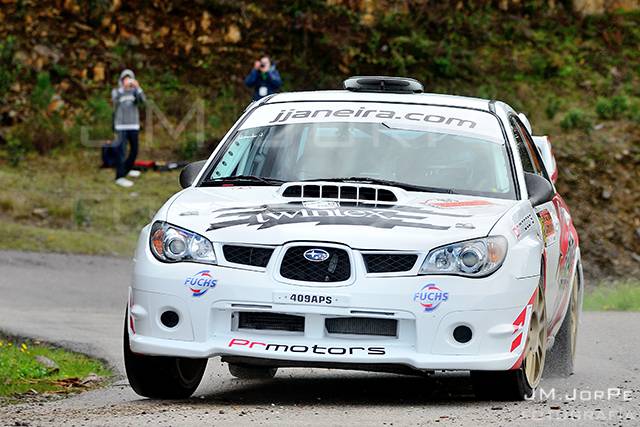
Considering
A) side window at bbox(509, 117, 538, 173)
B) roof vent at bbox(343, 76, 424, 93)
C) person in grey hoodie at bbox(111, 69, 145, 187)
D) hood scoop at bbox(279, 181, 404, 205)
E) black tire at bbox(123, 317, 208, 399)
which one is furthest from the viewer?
person in grey hoodie at bbox(111, 69, 145, 187)

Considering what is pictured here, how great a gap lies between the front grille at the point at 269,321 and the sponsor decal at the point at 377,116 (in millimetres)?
1944

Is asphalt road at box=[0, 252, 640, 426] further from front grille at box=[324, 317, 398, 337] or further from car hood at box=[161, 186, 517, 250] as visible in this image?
car hood at box=[161, 186, 517, 250]

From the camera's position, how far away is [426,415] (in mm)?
7750

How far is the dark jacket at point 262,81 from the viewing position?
27.4 m

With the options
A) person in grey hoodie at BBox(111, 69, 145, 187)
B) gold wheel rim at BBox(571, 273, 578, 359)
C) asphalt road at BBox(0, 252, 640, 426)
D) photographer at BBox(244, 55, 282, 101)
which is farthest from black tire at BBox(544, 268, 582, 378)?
photographer at BBox(244, 55, 282, 101)

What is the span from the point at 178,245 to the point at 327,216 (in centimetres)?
76

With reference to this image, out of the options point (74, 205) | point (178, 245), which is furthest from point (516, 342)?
point (74, 205)

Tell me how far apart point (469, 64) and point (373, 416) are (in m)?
24.4

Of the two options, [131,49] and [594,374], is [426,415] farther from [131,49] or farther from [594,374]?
[131,49]

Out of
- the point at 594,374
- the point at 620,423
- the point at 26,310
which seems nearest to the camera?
the point at 620,423

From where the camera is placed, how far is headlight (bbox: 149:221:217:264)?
8.03 m

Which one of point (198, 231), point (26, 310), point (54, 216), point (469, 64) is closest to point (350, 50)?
point (469, 64)

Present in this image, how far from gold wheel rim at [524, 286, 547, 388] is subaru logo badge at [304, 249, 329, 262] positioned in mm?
1129

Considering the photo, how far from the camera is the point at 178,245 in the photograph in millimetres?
8125
